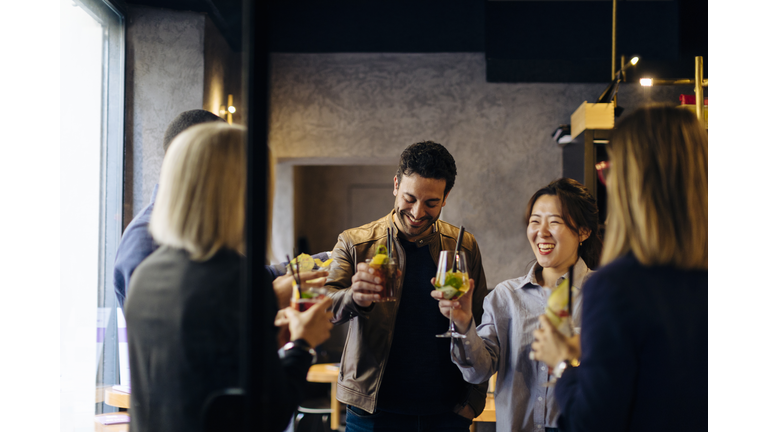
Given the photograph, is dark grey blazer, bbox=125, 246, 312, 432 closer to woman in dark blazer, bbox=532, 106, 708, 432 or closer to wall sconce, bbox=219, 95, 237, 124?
wall sconce, bbox=219, 95, 237, 124

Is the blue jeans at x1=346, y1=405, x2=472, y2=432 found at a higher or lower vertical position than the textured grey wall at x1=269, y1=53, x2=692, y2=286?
lower

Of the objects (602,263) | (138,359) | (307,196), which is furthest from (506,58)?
(307,196)

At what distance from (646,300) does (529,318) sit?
0.46 meters

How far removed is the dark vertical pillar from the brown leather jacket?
482 millimetres

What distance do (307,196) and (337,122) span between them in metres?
2.68

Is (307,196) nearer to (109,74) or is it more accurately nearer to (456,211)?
(456,211)

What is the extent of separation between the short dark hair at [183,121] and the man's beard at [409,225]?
71cm

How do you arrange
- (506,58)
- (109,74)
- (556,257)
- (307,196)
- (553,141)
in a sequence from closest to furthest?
(109,74), (556,257), (506,58), (553,141), (307,196)

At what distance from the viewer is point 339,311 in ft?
4.40

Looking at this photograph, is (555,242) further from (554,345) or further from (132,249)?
(132,249)

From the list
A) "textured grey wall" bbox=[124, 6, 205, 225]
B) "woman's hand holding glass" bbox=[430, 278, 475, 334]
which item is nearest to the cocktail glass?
"woman's hand holding glass" bbox=[430, 278, 475, 334]

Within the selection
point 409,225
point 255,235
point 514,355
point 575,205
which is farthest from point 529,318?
point 255,235

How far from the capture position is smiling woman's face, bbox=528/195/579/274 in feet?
4.25

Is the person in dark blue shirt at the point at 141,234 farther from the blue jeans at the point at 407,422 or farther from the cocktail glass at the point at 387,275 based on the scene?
the blue jeans at the point at 407,422
